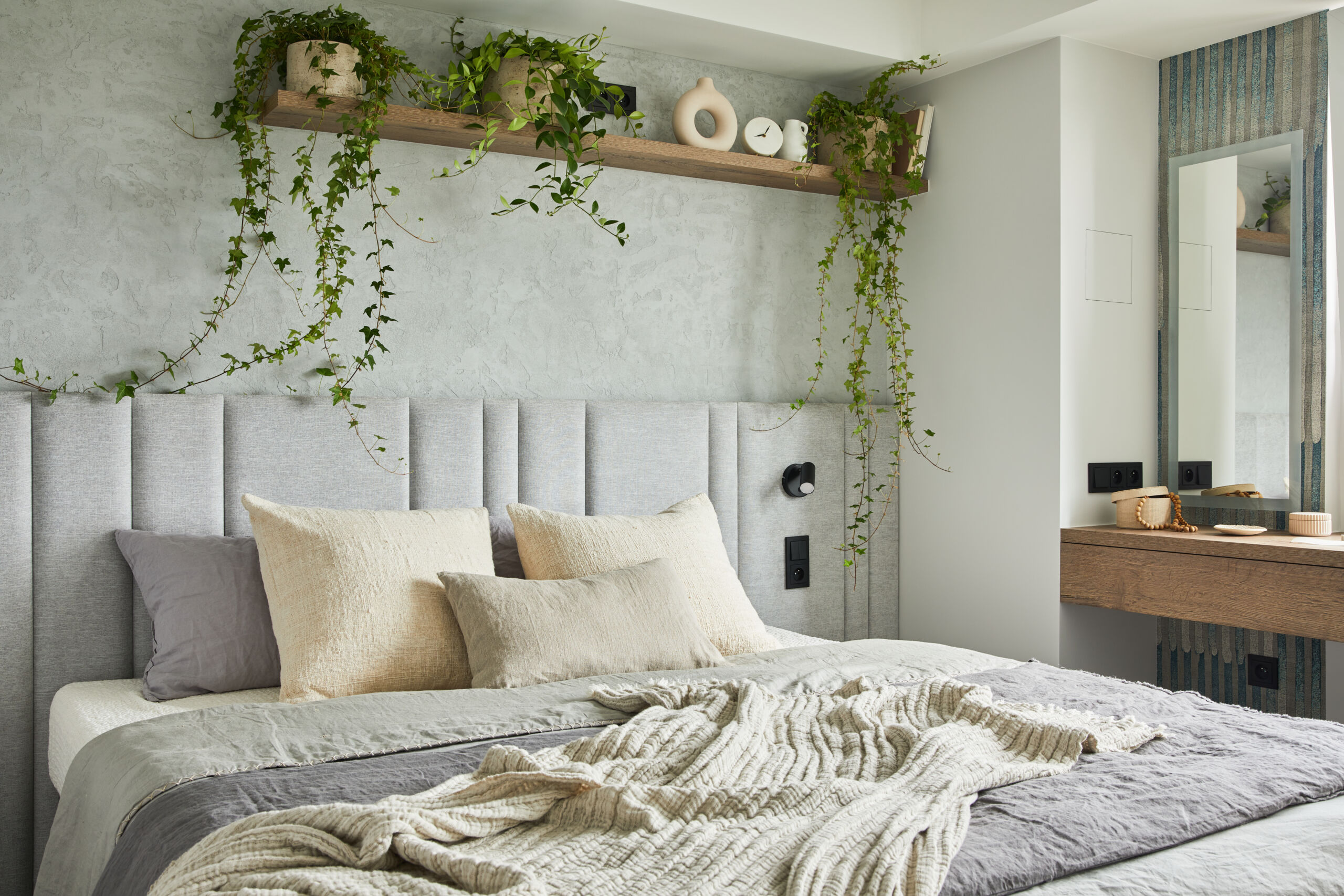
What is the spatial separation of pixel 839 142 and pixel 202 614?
7.10 feet

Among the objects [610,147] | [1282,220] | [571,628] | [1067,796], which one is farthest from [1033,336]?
[1067,796]

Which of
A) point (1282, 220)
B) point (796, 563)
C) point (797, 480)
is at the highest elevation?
point (1282, 220)

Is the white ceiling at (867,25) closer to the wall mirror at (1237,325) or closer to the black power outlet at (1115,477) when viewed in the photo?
the wall mirror at (1237,325)

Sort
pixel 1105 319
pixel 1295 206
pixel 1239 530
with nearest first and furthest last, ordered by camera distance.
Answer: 1. pixel 1239 530
2. pixel 1295 206
3. pixel 1105 319

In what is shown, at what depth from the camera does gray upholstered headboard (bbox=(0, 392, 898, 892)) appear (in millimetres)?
2221

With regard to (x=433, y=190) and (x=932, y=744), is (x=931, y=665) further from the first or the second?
(x=433, y=190)

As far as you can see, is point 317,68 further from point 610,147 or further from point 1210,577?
point 1210,577

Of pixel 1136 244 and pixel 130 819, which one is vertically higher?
pixel 1136 244

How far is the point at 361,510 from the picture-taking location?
2311 millimetres

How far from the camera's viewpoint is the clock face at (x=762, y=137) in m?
3.07

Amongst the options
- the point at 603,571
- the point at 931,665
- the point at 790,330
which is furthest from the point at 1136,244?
the point at 603,571

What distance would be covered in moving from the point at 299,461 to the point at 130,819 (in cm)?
116

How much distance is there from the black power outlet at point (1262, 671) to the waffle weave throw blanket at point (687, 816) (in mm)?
1553

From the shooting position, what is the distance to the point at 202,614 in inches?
85.4
